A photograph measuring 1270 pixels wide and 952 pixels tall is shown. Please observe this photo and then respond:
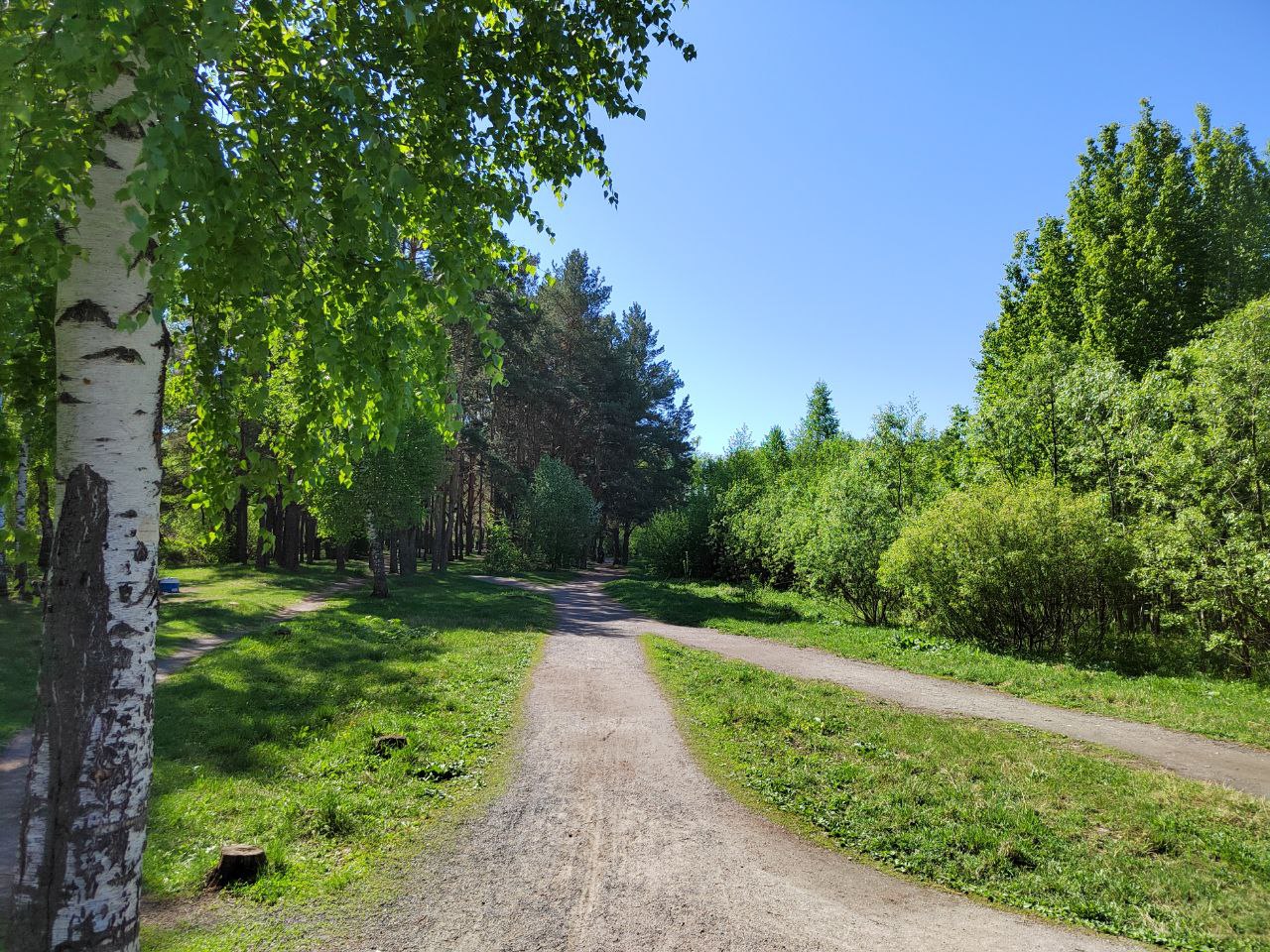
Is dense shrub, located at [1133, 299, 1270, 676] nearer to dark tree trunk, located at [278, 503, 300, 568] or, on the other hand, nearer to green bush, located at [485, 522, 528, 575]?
green bush, located at [485, 522, 528, 575]

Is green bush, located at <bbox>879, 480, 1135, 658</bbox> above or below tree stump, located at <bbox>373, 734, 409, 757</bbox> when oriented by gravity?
above

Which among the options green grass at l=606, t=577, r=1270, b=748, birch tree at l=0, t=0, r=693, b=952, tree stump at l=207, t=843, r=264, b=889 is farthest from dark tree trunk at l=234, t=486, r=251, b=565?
birch tree at l=0, t=0, r=693, b=952

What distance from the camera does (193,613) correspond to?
1802 cm

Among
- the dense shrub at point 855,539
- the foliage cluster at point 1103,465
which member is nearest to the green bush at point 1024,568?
the foliage cluster at point 1103,465

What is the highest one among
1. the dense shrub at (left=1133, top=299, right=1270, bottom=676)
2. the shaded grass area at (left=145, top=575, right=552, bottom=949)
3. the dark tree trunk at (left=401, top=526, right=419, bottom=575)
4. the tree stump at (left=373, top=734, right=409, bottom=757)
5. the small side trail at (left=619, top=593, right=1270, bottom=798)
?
the dense shrub at (left=1133, top=299, right=1270, bottom=676)

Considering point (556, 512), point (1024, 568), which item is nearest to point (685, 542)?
point (556, 512)

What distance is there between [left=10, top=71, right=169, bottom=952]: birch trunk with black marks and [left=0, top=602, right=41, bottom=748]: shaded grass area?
6246mm

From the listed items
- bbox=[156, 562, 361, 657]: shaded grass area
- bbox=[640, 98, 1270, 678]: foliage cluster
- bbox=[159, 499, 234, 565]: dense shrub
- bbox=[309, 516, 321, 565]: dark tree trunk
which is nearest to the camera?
bbox=[640, 98, 1270, 678]: foliage cluster

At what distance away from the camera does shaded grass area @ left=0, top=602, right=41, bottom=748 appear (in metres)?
8.44

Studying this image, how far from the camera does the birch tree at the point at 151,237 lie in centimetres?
217

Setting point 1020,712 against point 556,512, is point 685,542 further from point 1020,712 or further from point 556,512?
point 1020,712

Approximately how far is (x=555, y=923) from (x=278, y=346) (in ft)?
14.5

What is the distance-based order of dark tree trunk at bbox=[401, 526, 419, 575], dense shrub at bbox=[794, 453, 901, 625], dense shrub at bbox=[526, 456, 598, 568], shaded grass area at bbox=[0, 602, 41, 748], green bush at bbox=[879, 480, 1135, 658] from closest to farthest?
shaded grass area at bbox=[0, 602, 41, 748] → green bush at bbox=[879, 480, 1135, 658] → dense shrub at bbox=[794, 453, 901, 625] → dark tree trunk at bbox=[401, 526, 419, 575] → dense shrub at bbox=[526, 456, 598, 568]

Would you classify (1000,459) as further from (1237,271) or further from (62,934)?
(62,934)
